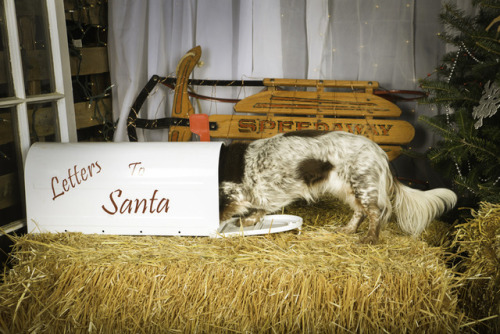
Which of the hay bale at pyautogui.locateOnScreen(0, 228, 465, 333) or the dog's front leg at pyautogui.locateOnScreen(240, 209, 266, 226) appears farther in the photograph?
the dog's front leg at pyautogui.locateOnScreen(240, 209, 266, 226)

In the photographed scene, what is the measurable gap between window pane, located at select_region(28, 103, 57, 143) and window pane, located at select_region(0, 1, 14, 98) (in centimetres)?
16

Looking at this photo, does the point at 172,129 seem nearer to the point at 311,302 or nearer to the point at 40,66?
the point at 40,66

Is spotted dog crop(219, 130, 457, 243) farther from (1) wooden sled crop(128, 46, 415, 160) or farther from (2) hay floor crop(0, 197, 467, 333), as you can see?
(1) wooden sled crop(128, 46, 415, 160)

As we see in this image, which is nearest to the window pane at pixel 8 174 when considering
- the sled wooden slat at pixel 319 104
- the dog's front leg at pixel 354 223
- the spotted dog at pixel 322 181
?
the spotted dog at pixel 322 181

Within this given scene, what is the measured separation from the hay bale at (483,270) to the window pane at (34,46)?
215 cm

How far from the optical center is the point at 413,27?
113 inches

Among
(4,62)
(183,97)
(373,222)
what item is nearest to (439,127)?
(373,222)

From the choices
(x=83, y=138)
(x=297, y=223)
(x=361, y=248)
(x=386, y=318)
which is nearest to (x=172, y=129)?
(x=83, y=138)

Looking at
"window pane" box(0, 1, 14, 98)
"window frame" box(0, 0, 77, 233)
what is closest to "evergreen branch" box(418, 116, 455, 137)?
"window frame" box(0, 0, 77, 233)

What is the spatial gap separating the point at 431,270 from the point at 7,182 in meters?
1.94

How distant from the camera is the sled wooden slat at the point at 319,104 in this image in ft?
9.39

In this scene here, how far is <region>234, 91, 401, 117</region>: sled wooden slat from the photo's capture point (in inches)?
113

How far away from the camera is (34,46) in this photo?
7.29 ft

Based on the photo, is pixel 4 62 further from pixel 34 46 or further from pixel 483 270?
pixel 483 270
